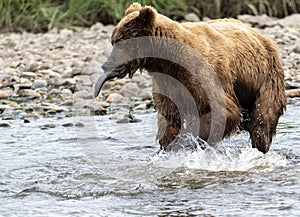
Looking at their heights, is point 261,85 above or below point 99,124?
above

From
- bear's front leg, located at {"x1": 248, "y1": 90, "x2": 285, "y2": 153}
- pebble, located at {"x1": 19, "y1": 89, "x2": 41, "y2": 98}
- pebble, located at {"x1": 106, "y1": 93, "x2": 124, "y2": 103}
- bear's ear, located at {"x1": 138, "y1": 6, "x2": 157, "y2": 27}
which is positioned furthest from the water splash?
pebble, located at {"x1": 19, "y1": 89, "x2": 41, "y2": 98}

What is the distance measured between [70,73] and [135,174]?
4955 mm

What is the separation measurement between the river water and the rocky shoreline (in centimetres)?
94

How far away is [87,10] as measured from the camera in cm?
1521

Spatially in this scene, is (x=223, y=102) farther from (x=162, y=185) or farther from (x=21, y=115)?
(x=21, y=115)

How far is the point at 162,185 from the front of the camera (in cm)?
564

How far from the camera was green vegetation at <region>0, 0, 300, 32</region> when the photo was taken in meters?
14.9

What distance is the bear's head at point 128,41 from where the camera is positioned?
568 cm

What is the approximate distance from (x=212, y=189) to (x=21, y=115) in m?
3.95

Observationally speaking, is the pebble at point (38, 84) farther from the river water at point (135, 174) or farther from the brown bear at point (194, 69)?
the brown bear at point (194, 69)

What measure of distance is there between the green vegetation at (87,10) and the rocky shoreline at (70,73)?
37 centimetres

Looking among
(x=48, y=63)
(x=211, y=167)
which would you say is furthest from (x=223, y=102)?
(x=48, y=63)

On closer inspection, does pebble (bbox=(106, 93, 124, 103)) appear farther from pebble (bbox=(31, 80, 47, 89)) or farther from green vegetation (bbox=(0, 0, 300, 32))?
green vegetation (bbox=(0, 0, 300, 32))

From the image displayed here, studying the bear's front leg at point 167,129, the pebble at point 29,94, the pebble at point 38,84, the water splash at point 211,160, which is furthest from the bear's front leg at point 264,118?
the pebble at point 38,84
